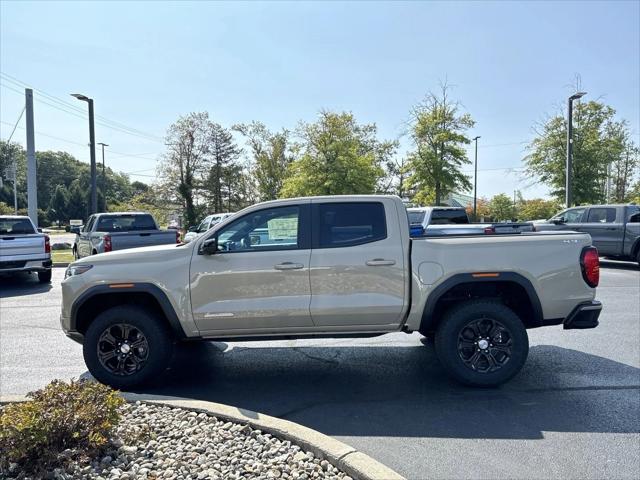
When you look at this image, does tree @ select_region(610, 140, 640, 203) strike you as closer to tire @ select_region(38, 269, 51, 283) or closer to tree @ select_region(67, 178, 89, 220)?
tire @ select_region(38, 269, 51, 283)

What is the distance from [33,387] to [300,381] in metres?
2.74

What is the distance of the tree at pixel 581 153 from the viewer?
84.4 ft

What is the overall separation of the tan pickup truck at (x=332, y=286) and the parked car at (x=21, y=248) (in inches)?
340

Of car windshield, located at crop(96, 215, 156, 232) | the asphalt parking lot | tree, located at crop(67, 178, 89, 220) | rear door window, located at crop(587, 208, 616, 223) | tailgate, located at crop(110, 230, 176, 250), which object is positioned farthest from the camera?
tree, located at crop(67, 178, 89, 220)

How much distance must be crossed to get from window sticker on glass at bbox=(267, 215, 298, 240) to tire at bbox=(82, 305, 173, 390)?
1518 millimetres

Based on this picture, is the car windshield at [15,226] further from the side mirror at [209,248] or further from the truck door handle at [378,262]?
the truck door handle at [378,262]

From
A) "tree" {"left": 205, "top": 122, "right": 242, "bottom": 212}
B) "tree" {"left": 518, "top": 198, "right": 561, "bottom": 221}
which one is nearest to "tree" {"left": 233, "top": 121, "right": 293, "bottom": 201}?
"tree" {"left": 205, "top": 122, "right": 242, "bottom": 212}

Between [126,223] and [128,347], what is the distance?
34.0 feet

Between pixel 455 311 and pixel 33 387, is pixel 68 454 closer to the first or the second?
pixel 33 387

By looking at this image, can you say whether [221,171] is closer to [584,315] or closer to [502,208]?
[502,208]

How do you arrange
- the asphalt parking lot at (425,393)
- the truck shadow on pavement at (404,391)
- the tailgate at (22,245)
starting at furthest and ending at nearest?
the tailgate at (22,245) < the truck shadow on pavement at (404,391) < the asphalt parking lot at (425,393)

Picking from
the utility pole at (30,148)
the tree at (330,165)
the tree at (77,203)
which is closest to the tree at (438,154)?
the tree at (330,165)

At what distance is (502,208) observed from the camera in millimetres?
49969

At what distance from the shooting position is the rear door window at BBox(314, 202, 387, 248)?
17.0 feet
